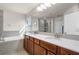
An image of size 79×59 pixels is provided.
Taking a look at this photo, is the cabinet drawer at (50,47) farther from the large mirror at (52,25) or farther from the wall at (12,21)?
the wall at (12,21)

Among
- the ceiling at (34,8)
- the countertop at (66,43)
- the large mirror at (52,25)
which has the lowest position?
the countertop at (66,43)

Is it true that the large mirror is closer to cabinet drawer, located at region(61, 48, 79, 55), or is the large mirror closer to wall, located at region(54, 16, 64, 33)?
wall, located at region(54, 16, 64, 33)

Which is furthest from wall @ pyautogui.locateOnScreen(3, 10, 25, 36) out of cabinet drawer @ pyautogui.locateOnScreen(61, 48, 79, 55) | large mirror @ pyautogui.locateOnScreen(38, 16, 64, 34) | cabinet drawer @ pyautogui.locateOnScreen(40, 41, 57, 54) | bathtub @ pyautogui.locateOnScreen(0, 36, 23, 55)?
cabinet drawer @ pyautogui.locateOnScreen(61, 48, 79, 55)

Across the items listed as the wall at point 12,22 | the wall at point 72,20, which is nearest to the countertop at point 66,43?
the wall at point 72,20

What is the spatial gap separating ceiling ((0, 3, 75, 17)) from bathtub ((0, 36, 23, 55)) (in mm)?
478

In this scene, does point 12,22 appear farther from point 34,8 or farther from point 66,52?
point 66,52

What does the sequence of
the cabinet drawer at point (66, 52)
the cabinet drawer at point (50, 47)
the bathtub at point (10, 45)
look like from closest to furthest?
the cabinet drawer at point (66, 52), the cabinet drawer at point (50, 47), the bathtub at point (10, 45)

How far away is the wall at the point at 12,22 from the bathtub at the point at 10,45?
10 cm

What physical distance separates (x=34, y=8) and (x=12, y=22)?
431 mm

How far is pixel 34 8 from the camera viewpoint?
197 cm

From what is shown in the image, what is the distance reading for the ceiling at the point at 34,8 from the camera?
1793 mm

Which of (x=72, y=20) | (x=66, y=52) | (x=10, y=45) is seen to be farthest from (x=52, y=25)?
(x=10, y=45)

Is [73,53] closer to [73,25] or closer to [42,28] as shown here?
[73,25]

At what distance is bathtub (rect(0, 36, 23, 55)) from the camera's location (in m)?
1.87
